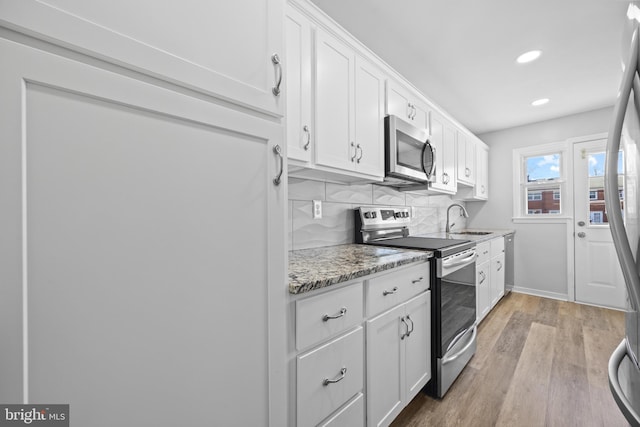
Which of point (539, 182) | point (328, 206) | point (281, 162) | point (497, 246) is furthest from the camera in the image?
point (539, 182)

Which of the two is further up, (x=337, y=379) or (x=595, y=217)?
(x=595, y=217)

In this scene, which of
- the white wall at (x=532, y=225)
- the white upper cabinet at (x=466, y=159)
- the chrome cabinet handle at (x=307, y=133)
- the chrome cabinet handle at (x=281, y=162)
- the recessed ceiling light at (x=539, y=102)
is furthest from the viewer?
the white wall at (x=532, y=225)

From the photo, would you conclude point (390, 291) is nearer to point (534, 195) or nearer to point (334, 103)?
point (334, 103)

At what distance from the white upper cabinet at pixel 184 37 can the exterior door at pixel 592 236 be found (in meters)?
4.31

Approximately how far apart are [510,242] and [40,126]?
4.65 metres

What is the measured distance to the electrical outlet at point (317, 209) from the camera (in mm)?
1784

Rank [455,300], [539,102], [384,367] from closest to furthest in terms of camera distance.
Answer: [384,367]
[455,300]
[539,102]

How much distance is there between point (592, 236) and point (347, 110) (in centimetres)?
381

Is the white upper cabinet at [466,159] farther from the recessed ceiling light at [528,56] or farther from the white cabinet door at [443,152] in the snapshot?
the recessed ceiling light at [528,56]

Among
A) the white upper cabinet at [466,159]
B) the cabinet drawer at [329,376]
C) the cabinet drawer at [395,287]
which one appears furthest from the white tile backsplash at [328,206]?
the white upper cabinet at [466,159]

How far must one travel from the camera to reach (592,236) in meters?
3.26

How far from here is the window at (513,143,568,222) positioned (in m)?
3.55

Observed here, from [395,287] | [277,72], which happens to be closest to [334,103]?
[277,72]

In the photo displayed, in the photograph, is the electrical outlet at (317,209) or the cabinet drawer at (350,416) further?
the electrical outlet at (317,209)
